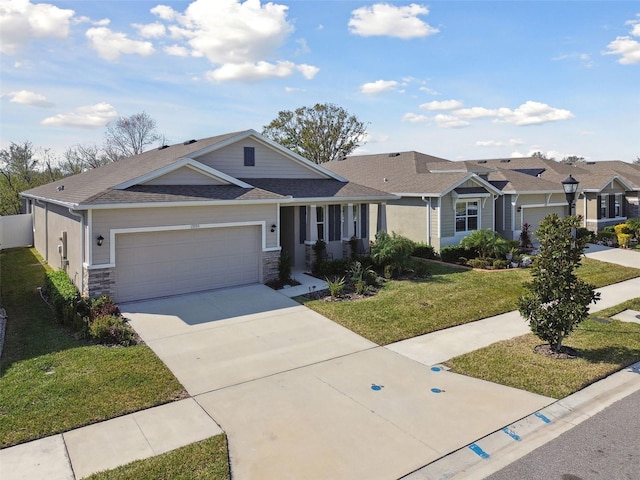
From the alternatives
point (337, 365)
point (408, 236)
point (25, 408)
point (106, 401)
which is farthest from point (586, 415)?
point (408, 236)

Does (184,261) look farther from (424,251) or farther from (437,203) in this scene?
(437,203)

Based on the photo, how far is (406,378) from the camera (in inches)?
335

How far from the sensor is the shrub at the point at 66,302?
35.8 feet

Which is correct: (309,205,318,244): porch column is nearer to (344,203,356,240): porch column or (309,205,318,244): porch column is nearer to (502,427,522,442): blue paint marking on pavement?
(344,203,356,240): porch column

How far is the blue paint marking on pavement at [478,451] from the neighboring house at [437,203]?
49.7ft

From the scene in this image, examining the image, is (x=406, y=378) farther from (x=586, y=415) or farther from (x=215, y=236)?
(x=215, y=236)

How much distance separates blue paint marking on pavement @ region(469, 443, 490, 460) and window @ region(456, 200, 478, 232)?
1623 cm

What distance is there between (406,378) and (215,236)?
7855 millimetres

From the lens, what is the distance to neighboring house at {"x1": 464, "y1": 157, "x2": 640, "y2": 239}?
2438 cm

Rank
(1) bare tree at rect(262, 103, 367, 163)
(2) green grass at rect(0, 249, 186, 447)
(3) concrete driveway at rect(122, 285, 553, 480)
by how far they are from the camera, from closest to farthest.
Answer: (3) concrete driveway at rect(122, 285, 553, 480)
(2) green grass at rect(0, 249, 186, 447)
(1) bare tree at rect(262, 103, 367, 163)

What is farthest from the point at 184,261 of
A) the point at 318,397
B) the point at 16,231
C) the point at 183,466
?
the point at 16,231

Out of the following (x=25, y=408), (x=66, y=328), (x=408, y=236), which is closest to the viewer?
(x=25, y=408)

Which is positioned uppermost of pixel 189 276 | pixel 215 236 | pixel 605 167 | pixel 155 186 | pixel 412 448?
pixel 605 167

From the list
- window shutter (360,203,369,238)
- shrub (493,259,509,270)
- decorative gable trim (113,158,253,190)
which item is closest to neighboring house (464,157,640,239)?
shrub (493,259,509,270)
